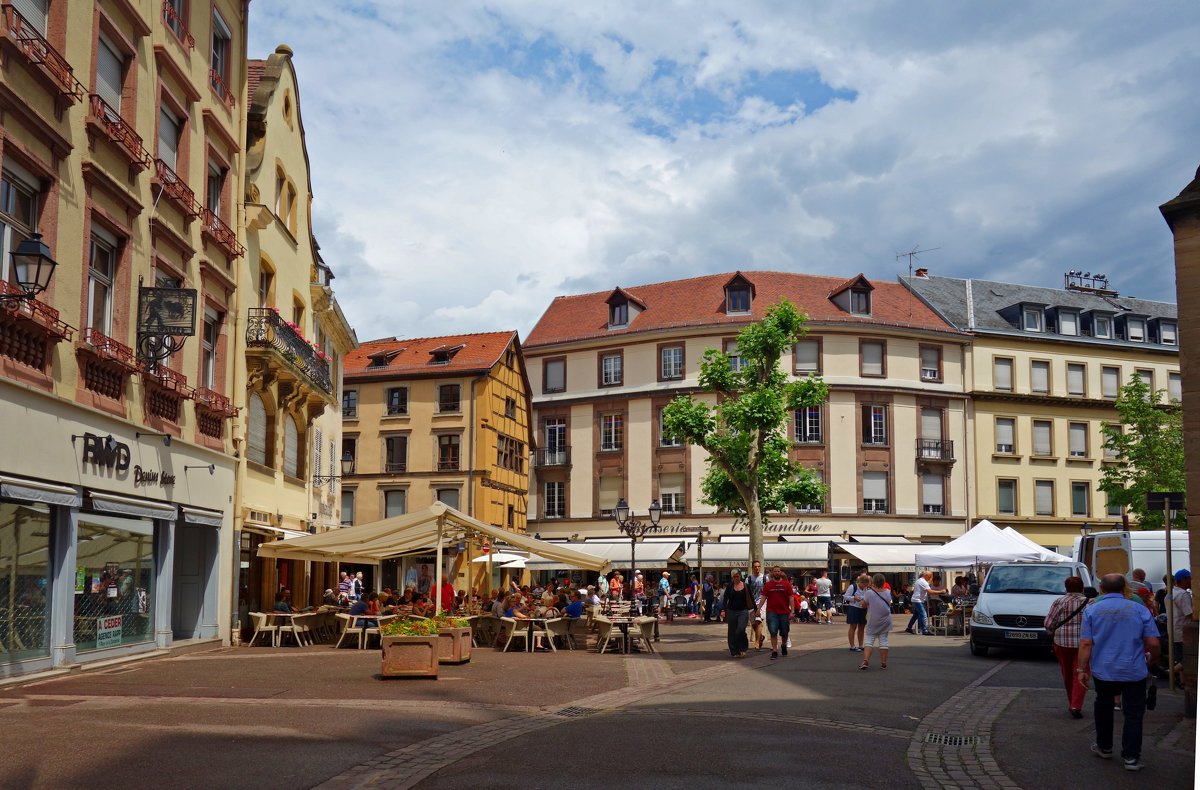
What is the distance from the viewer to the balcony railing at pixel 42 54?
14477mm

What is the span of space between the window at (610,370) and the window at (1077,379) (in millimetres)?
22075

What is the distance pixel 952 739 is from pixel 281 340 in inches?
728

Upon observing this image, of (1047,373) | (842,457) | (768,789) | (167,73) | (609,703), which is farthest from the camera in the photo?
(1047,373)

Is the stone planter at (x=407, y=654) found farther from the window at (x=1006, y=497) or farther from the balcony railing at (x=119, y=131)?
the window at (x=1006, y=497)

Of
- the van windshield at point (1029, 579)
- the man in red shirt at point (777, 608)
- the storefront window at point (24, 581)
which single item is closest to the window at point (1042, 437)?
the van windshield at point (1029, 579)

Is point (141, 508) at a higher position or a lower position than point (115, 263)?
lower

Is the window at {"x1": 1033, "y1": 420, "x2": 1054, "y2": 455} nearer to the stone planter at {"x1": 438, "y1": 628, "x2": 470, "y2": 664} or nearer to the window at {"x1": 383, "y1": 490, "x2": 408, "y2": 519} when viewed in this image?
the window at {"x1": 383, "y1": 490, "x2": 408, "y2": 519}

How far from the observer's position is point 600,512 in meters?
58.4

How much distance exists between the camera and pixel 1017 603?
22016 millimetres

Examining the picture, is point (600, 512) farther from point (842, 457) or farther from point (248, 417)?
point (248, 417)

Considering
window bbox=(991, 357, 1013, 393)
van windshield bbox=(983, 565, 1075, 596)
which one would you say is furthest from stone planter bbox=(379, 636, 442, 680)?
window bbox=(991, 357, 1013, 393)

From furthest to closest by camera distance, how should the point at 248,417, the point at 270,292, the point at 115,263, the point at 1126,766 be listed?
the point at 270,292 < the point at 248,417 < the point at 115,263 < the point at 1126,766

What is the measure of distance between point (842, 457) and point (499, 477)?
50.3 feet

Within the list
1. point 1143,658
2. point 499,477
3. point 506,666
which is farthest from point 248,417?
point 499,477
